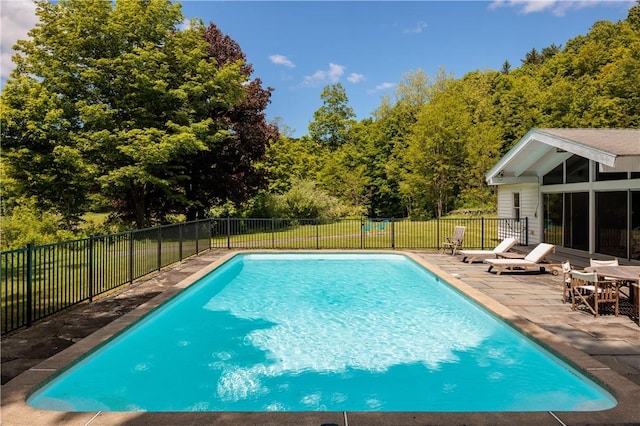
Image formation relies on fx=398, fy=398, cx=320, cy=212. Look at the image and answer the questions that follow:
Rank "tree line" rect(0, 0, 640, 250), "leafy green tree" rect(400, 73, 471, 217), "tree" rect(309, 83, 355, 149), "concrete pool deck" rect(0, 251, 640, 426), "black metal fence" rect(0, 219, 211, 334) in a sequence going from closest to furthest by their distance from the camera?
"concrete pool deck" rect(0, 251, 640, 426) < "black metal fence" rect(0, 219, 211, 334) < "tree line" rect(0, 0, 640, 250) < "leafy green tree" rect(400, 73, 471, 217) < "tree" rect(309, 83, 355, 149)

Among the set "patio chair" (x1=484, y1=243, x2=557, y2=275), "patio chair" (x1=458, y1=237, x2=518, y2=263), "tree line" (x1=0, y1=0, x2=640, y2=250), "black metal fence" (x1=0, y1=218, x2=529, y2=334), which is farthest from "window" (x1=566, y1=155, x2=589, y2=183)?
"tree line" (x1=0, y1=0, x2=640, y2=250)

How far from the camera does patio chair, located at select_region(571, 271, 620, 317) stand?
259 inches

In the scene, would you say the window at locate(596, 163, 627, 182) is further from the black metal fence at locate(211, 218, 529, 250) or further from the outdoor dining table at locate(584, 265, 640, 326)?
the outdoor dining table at locate(584, 265, 640, 326)

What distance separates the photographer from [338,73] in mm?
52500

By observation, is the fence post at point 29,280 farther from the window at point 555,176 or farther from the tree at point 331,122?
the tree at point 331,122

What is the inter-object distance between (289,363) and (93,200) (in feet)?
66.5

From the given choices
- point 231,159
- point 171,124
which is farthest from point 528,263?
point 231,159

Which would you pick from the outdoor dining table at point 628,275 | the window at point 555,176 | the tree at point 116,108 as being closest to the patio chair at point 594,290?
the outdoor dining table at point 628,275

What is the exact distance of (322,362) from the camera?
5656 millimetres

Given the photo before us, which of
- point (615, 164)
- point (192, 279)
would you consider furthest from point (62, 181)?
point (615, 164)

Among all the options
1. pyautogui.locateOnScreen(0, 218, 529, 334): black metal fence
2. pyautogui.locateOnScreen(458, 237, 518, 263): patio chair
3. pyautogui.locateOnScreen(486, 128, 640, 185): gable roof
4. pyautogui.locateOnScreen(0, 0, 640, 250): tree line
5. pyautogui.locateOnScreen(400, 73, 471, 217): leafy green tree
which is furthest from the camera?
pyautogui.locateOnScreen(400, 73, 471, 217): leafy green tree

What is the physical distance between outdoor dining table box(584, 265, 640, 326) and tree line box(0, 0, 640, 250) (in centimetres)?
1649

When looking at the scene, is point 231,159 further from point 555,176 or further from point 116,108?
point 555,176

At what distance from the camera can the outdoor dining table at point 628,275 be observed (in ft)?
20.9
